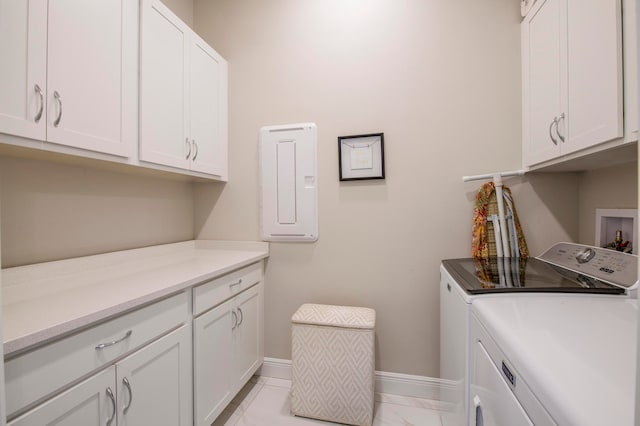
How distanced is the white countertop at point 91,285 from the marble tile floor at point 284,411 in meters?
0.87

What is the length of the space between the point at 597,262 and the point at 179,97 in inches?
89.1

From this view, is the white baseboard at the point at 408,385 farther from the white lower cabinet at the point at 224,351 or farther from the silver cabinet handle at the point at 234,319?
the silver cabinet handle at the point at 234,319

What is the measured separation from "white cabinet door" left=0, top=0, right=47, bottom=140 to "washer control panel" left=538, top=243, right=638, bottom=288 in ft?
7.07

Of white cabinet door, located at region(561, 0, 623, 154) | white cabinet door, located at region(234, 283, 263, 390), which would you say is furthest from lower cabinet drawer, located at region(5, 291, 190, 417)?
white cabinet door, located at region(561, 0, 623, 154)

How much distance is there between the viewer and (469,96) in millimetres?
1744

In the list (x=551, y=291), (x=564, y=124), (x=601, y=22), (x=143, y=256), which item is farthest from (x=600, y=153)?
(x=143, y=256)

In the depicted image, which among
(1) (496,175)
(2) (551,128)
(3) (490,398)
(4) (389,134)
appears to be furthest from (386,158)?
(3) (490,398)

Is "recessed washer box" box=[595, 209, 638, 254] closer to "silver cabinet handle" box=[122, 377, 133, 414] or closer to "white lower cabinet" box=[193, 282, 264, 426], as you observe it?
"white lower cabinet" box=[193, 282, 264, 426]

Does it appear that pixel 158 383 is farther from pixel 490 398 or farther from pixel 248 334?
pixel 490 398

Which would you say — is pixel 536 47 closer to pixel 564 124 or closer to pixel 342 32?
pixel 564 124

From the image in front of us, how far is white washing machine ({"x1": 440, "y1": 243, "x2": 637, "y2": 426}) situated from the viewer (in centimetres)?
100

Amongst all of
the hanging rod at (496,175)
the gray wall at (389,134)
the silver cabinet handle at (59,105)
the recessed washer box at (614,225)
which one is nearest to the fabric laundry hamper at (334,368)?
the gray wall at (389,134)

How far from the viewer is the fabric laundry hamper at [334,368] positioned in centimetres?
156

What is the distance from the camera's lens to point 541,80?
4.69ft
